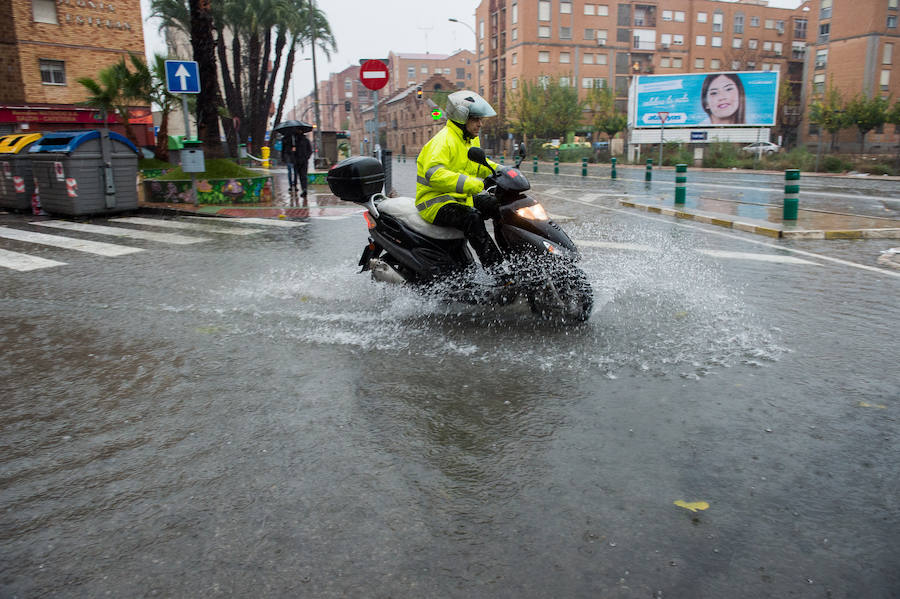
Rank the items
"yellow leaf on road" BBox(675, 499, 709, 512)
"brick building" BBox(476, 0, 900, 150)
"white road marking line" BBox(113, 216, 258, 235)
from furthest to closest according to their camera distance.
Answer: "brick building" BBox(476, 0, 900, 150)
"white road marking line" BBox(113, 216, 258, 235)
"yellow leaf on road" BBox(675, 499, 709, 512)

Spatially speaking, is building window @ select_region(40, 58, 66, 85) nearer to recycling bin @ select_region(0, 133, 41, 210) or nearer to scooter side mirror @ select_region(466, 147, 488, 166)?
recycling bin @ select_region(0, 133, 41, 210)

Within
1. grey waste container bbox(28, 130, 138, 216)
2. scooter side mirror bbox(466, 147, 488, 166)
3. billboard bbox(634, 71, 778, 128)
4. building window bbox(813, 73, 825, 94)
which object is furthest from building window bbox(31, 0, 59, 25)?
building window bbox(813, 73, 825, 94)

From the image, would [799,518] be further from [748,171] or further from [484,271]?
[748,171]

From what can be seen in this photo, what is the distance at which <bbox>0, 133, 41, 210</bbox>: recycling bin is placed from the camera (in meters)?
12.9

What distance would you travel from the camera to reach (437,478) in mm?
2846

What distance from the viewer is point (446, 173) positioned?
496 centimetres

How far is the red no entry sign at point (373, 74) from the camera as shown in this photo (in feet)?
42.6

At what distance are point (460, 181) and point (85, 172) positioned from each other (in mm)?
9591

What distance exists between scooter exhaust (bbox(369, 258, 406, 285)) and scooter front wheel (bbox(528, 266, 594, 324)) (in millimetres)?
1120

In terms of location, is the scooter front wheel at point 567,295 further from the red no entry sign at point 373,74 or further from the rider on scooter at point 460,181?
the red no entry sign at point 373,74

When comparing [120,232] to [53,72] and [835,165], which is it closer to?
[53,72]

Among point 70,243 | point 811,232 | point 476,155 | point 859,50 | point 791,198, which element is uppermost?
point 859,50

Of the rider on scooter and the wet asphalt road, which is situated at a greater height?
the rider on scooter

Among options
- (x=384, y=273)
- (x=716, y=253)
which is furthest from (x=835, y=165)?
(x=384, y=273)
